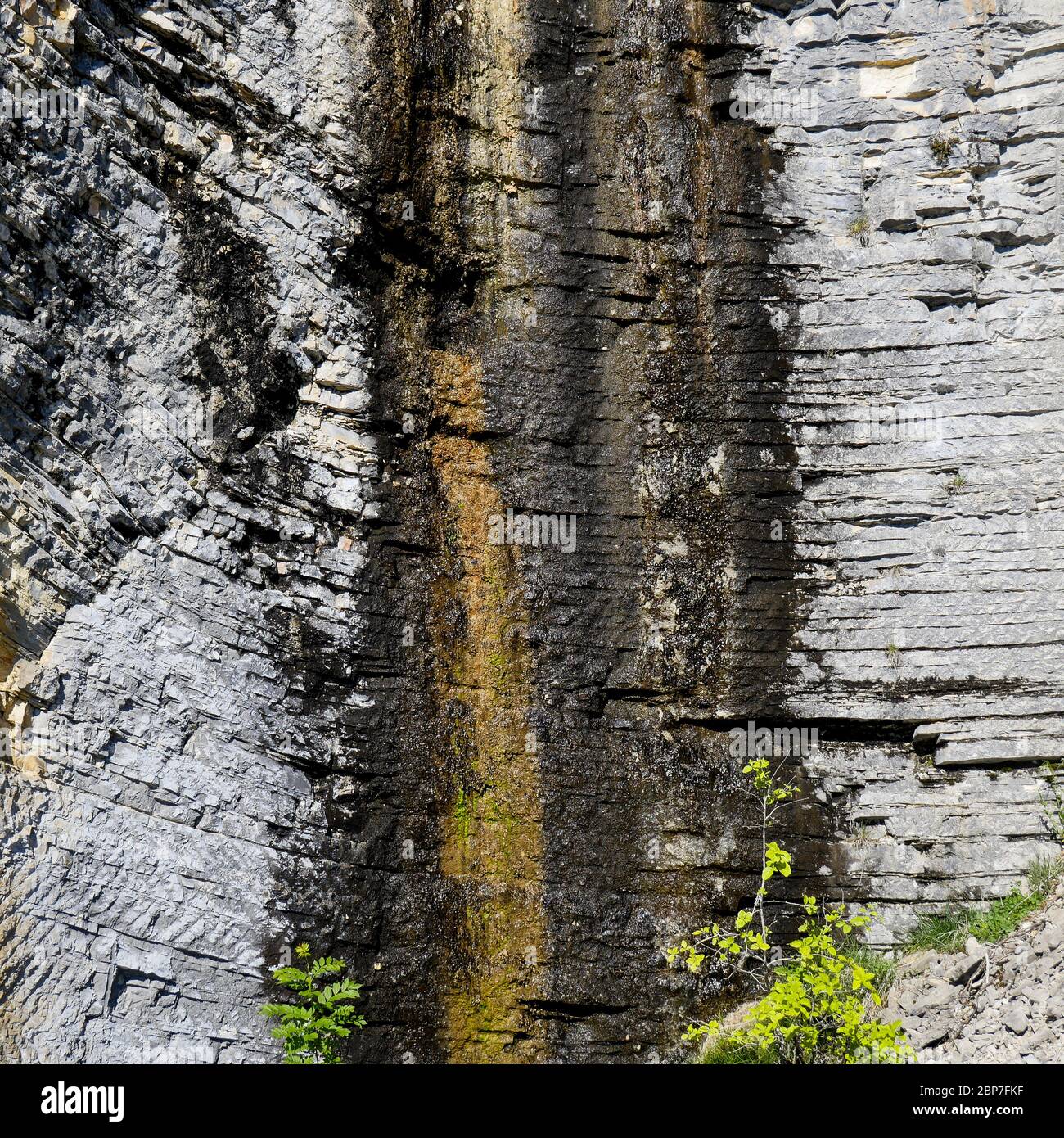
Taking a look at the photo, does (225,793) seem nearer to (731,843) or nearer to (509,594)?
(509,594)

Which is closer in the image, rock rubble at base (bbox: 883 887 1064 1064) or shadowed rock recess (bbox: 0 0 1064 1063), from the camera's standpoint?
rock rubble at base (bbox: 883 887 1064 1064)

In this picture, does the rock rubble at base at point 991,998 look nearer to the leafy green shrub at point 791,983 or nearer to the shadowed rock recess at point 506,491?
the leafy green shrub at point 791,983

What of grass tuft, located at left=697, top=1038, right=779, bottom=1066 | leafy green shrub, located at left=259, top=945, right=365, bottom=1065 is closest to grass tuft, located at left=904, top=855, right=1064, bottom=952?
grass tuft, located at left=697, top=1038, right=779, bottom=1066

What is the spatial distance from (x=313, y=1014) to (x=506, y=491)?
3.38m

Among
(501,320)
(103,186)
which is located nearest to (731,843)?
(501,320)

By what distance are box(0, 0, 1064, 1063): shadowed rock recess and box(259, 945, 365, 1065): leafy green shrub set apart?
212mm

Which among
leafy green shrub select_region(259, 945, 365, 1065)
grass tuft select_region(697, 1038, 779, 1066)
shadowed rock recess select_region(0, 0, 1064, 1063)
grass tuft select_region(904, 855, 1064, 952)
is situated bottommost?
grass tuft select_region(697, 1038, 779, 1066)

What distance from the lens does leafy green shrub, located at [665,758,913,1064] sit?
211 inches

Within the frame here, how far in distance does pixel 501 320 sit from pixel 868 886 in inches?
172

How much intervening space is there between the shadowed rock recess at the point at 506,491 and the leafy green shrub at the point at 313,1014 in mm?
212

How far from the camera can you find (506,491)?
7195 mm

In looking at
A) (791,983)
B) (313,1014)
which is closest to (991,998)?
(791,983)

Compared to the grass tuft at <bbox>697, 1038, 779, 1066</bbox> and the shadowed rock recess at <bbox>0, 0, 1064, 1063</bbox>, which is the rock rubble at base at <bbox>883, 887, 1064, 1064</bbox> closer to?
the shadowed rock recess at <bbox>0, 0, 1064, 1063</bbox>

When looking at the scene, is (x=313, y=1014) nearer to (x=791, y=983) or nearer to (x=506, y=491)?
(x=791, y=983)
